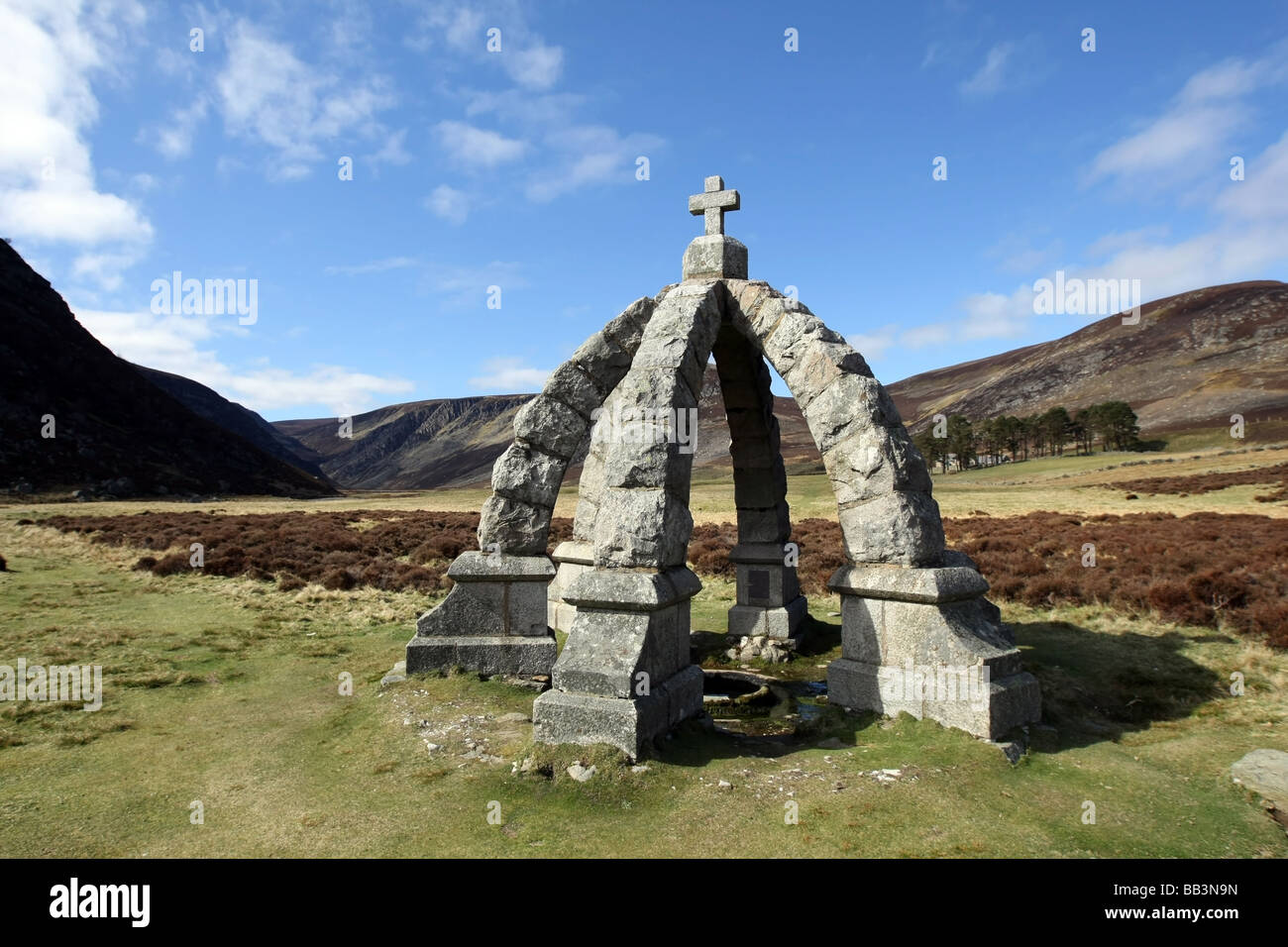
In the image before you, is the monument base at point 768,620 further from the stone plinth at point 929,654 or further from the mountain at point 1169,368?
the mountain at point 1169,368

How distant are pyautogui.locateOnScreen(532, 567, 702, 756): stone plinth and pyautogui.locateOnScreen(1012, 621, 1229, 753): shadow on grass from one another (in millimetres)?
3760

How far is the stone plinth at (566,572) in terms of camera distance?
38.2ft

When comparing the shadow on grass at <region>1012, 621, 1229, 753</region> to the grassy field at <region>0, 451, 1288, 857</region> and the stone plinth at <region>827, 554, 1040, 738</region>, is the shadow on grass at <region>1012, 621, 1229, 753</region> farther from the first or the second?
the stone plinth at <region>827, 554, 1040, 738</region>

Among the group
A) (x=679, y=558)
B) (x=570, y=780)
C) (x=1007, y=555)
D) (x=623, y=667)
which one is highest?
(x=679, y=558)

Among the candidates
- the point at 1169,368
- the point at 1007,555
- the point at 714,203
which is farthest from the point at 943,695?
the point at 1169,368

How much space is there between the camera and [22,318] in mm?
64812

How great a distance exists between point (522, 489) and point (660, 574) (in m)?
3.33

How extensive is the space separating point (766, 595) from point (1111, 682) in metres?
5.17

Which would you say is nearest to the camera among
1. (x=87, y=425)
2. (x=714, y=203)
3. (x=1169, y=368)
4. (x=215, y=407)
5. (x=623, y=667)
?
(x=623, y=667)

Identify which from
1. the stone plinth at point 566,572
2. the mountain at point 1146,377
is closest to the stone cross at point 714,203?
the stone plinth at point 566,572

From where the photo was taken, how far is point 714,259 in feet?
32.9

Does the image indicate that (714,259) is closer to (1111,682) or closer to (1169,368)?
(1111,682)
